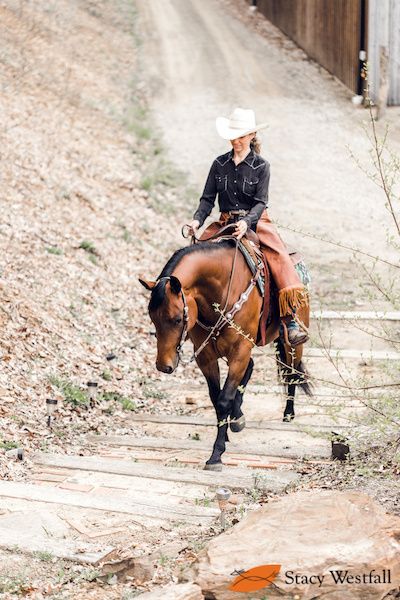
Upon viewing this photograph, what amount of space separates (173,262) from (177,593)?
10.6ft

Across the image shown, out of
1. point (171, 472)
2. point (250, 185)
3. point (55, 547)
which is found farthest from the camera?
point (250, 185)

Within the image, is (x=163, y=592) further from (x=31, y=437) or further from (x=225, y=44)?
(x=225, y=44)

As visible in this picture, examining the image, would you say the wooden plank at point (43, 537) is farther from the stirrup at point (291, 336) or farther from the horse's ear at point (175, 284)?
the stirrup at point (291, 336)

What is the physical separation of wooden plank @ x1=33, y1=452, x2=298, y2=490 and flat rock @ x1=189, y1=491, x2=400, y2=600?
159 cm

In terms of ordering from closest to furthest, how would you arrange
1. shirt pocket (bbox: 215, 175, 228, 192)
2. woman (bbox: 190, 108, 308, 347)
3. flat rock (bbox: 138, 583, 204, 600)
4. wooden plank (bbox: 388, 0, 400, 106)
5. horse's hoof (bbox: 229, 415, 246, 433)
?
flat rock (bbox: 138, 583, 204, 600)
woman (bbox: 190, 108, 308, 347)
shirt pocket (bbox: 215, 175, 228, 192)
horse's hoof (bbox: 229, 415, 246, 433)
wooden plank (bbox: 388, 0, 400, 106)

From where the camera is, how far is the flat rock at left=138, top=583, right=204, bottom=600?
5.12m

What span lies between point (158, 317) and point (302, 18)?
24.8m

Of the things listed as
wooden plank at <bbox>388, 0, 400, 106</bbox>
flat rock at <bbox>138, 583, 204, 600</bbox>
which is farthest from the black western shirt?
wooden plank at <bbox>388, 0, 400, 106</bbox>

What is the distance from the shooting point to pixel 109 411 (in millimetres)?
10219

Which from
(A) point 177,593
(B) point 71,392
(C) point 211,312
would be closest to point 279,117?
(B) point 71,392

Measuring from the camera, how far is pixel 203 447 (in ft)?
29.0

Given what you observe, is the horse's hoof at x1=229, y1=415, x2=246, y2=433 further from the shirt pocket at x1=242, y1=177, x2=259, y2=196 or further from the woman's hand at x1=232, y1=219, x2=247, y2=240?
the shirt pocket at x1=242, y1=177, x2=259, y2=196

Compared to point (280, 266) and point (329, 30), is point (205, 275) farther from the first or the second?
point (329, 30)

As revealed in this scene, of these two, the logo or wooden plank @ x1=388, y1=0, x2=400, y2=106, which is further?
wooden plank @ x1=388, y1=0, x2=400, y2=106
